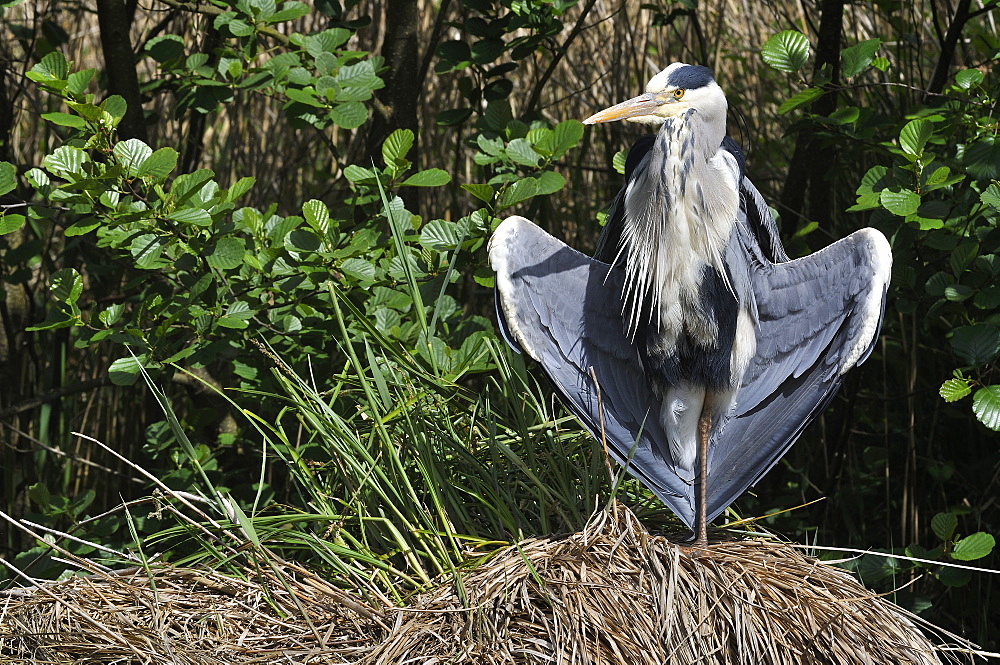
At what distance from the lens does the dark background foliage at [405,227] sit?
185 centimetres

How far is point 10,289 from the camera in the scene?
2.85 m

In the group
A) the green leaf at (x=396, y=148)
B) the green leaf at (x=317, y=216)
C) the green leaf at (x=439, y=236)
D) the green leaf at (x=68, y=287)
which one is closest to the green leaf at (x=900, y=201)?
the green leaf at (x=439, y=236)

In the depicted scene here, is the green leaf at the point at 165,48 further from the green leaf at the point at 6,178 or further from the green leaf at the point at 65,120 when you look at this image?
the green leaf at the point at 6,178

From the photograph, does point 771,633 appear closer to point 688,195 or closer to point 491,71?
point 688,195

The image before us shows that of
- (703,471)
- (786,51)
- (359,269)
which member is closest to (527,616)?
(703,471)

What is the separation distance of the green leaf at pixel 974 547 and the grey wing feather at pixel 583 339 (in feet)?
1.74

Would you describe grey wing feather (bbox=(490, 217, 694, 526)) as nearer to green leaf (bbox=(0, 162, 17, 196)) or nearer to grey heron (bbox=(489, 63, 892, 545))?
grey heron (bbox=(489, 63, 892, 545))

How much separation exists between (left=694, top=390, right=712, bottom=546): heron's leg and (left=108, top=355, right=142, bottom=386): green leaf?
1.10 metres

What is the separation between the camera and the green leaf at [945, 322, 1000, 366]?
179 centimetres

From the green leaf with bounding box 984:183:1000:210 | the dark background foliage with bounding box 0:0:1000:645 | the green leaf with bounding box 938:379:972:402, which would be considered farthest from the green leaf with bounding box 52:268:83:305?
the green leaf with bounding box 938:379:972:402

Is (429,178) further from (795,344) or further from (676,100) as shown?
(795,344)

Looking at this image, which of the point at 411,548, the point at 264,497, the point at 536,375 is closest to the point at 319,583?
the point at 411,548

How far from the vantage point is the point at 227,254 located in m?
1.87

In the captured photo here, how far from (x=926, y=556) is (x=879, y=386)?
934 mm
